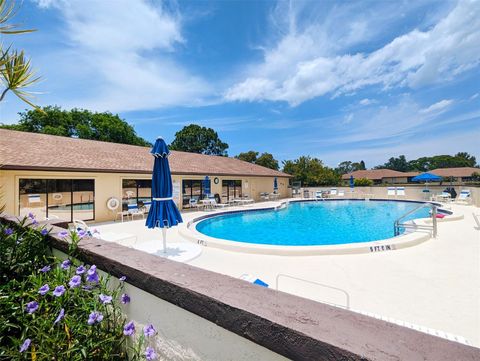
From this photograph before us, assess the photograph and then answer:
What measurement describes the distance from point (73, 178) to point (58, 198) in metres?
1.22

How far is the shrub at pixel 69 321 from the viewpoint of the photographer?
1739mm

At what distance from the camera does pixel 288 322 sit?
3.63ft

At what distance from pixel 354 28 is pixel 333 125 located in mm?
22307

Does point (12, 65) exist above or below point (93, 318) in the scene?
above

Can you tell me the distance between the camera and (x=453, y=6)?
9469mm

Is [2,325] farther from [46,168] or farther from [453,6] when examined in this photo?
[453,6]

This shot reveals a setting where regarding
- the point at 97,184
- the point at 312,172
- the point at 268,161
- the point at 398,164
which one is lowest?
the point at 97,184

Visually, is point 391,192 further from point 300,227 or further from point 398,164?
point 398,164

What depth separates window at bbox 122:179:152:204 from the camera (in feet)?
49.2

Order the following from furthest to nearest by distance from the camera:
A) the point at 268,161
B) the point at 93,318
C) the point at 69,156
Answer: the point at 268,161, the point at 69,156, the point at 93,318

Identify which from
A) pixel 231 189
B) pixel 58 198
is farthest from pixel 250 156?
pixel 58 198

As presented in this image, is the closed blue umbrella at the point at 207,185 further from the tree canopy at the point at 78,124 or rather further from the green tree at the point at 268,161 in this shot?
the green tree at the point at 268,161

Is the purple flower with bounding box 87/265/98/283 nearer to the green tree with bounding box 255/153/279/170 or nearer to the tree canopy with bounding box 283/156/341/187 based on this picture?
the tree canopy with bounding box 283/156/341/187

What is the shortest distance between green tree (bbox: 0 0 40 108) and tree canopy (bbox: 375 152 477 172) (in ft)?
326
